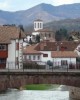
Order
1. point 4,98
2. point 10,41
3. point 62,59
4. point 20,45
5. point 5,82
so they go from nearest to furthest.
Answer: point 5,82
point 4,98
point 10,41
point 20,45
point 62,59

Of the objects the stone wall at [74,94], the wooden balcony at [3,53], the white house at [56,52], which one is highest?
the wooden balcony at [3,53]

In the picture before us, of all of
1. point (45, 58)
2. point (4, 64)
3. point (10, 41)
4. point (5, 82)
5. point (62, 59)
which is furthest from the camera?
point (45, 58)

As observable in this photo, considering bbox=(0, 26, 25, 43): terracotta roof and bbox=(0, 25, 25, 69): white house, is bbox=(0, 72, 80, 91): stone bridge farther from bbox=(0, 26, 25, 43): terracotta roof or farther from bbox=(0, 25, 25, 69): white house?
bbox=(0, 26, 25, 43): terracotta roof

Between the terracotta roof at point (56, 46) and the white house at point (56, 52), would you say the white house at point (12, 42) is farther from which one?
the terracotta roof at point (56, 46)

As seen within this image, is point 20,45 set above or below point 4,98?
above

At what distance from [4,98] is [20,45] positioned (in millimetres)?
28516

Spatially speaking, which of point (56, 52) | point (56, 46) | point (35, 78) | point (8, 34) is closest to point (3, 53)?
point (8, 34)

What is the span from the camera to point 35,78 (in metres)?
49.3

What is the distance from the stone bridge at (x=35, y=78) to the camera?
160 feet

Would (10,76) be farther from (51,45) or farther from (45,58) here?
(51,45)

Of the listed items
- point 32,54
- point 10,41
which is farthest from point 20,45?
point 32,54

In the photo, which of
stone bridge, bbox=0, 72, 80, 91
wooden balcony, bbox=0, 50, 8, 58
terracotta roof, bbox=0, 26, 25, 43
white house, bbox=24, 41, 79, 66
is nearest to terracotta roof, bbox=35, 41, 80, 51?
white house, bbox=24, 41, 79, 66

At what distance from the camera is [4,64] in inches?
3044

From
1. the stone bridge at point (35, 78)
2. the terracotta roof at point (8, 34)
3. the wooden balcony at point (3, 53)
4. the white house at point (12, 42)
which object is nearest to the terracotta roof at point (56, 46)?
the white house at point (12, 42)
